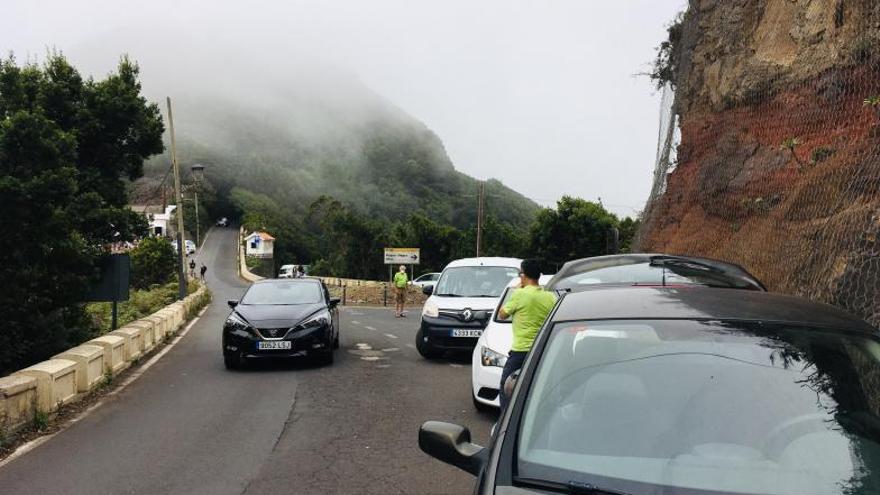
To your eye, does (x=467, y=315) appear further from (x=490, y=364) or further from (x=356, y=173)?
(x=356, y=173)

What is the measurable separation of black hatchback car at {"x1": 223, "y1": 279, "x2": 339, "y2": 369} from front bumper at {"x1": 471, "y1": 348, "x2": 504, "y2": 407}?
4.13 meters

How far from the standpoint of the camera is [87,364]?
953 centimetres

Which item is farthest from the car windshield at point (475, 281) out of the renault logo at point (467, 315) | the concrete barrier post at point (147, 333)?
the concrete barrier post at point (147, 333)

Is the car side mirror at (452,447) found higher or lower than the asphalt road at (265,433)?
higher

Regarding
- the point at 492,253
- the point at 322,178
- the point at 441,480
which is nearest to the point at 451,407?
the point at 441,480

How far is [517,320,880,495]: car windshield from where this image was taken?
2355 millimetres

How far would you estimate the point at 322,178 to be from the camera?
159875mm

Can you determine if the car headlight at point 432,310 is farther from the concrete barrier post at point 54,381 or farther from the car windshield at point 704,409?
the car windshield at point 704,409

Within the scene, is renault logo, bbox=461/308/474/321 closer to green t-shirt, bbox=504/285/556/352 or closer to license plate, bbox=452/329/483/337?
license plate, bbox=452/329/483/337

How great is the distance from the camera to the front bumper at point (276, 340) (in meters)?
10.8

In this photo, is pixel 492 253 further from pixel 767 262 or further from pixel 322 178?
pixel 322 178

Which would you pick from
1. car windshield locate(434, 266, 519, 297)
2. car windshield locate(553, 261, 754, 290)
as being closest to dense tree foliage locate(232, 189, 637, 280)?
car windshield locate(434, 266, 519, 297)

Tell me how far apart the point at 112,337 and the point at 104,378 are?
5.39ft

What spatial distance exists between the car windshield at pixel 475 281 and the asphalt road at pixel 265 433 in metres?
1.17
